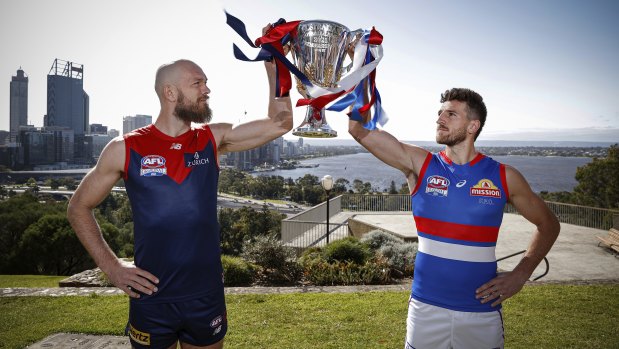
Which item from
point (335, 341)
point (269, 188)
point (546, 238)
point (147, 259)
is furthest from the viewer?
point (269, 188)

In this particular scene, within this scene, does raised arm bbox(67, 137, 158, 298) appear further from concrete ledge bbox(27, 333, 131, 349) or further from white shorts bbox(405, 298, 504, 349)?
concrete ledge bbox(27, 333, 131, 349)

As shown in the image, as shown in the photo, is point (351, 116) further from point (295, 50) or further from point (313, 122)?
point (295, 50)

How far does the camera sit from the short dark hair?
2.33m

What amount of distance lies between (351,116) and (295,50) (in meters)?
0.57

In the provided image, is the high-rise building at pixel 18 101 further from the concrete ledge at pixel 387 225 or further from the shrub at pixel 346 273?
the shrub at pixel 346 273

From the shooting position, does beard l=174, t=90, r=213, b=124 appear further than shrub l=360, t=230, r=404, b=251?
No

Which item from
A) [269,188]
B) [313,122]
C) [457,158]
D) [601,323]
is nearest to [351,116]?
[313,122]

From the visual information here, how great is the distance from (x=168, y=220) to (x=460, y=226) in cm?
166

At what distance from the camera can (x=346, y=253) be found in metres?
9.16

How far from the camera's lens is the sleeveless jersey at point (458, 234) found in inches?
84.7

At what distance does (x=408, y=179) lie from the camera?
8.11 feet

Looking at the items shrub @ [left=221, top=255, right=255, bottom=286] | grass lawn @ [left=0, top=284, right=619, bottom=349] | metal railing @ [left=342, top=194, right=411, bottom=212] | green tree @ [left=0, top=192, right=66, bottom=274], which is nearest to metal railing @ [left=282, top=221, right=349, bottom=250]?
shrub @ [left=221, top=255, right=255, bottom=286]

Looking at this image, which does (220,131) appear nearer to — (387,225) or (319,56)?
(319,56)

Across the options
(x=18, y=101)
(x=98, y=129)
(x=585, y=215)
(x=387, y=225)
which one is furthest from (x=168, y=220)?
(x=18, y=101)
